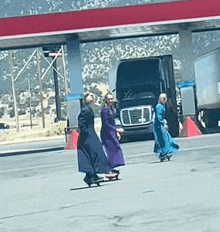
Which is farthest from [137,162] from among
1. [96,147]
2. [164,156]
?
[96,147]

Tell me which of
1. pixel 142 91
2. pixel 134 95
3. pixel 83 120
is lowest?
pixel 83 120

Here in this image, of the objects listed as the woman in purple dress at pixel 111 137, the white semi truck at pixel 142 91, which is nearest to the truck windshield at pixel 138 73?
the white semi truck at pixel 142 91

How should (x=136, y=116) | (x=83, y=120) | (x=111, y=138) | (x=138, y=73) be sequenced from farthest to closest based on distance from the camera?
(x=138, y=73)
(x=136, y=116)
(x=111, y=138)
(x=83, y=120)

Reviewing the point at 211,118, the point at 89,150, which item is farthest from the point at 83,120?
the point at 211,118

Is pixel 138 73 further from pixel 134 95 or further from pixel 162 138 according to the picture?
pixel 162 138

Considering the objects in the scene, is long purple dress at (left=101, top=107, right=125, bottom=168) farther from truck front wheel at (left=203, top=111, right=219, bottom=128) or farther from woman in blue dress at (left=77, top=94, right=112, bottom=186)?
truck front wheel at (left=203, top=111, right=219, bottom=128)

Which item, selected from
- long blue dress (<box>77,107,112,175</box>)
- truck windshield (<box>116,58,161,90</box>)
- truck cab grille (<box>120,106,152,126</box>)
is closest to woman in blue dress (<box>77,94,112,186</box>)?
long blue dress (<box>77,107,112,175</box>)

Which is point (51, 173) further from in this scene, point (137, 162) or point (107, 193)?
point (107, 193)

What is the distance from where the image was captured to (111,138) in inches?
693

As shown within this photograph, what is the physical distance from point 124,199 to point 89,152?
3420 millimetres

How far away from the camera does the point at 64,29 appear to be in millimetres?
32969

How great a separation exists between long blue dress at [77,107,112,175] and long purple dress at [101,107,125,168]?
0.40 m

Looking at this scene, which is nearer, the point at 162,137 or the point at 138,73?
the point at 162,137

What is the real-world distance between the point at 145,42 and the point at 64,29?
143 metres
